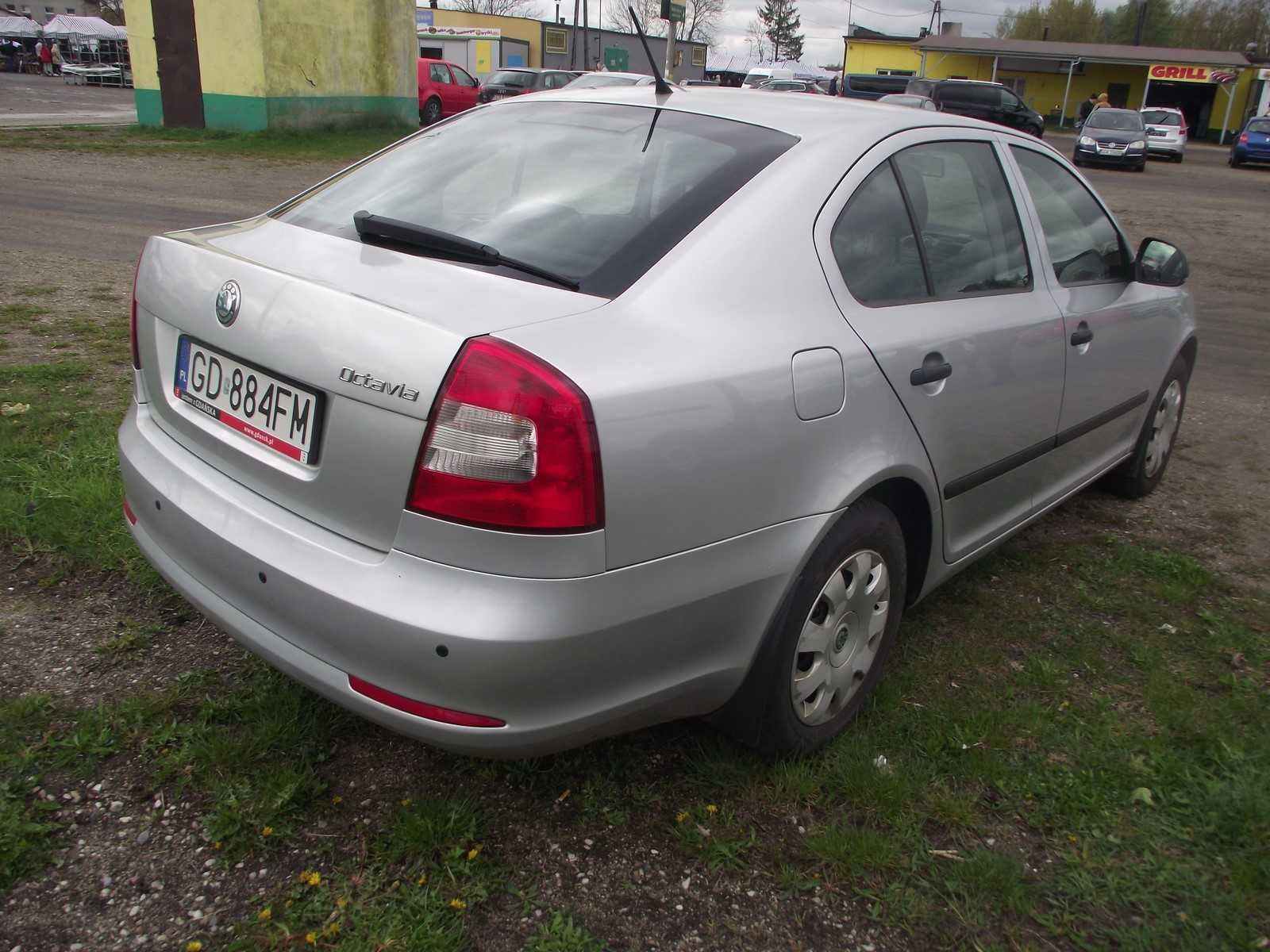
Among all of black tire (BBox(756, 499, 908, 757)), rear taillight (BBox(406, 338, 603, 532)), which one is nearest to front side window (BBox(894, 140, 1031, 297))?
black tire (BBox(756, 499, 908, 757))

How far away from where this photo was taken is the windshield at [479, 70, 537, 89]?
2689 cm

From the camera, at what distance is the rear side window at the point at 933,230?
2629mm

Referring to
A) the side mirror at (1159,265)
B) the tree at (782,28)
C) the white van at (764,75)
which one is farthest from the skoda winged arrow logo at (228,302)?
the tree at (782,28)

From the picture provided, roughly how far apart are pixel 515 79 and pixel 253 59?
9.01 m

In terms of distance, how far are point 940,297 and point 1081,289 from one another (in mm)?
982

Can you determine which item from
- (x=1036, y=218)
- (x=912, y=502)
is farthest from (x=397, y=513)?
(x=1036, y=218)

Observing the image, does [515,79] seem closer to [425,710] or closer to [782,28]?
[425,710]

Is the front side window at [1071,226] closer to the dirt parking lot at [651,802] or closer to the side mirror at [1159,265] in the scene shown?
the side mirror at [1159,265]

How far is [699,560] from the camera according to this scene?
2084 mm

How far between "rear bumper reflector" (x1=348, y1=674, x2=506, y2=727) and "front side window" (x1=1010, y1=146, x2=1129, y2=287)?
250 centimetres

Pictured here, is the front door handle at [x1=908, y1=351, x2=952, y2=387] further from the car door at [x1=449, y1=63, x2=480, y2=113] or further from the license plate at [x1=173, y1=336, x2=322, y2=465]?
the car door at [x1=449, y1=63, x2=480, y2=113]

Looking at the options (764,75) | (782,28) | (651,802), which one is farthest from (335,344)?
(782,28)

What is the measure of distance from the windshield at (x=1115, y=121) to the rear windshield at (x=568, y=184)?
1044 inches

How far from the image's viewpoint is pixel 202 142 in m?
18.9
